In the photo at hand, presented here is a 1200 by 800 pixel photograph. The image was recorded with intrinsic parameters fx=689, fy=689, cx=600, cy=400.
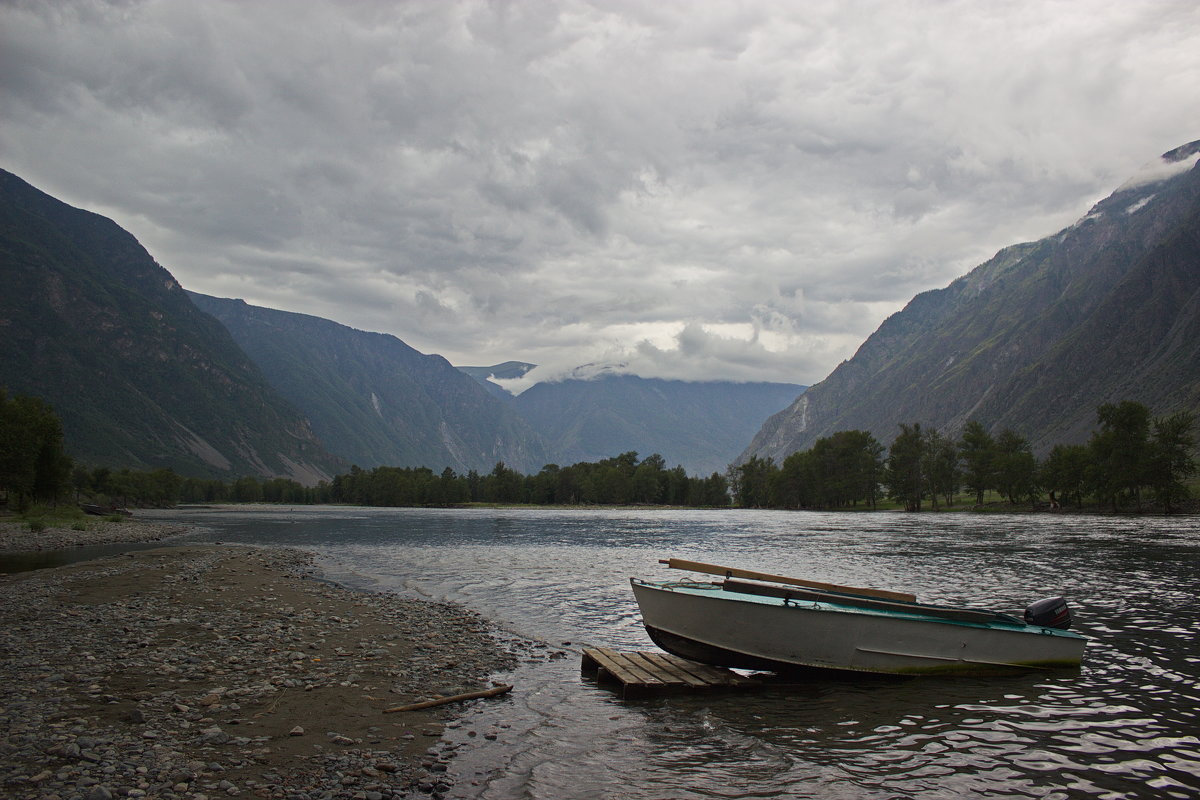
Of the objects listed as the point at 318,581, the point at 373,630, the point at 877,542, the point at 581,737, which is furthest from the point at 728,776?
the point at 877,542

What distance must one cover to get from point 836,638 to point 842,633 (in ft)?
0.69

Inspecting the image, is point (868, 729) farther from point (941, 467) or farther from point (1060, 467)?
point (941, 467)

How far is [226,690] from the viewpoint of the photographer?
53.2 feet

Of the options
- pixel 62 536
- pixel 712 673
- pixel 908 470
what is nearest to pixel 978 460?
pixel 908 470

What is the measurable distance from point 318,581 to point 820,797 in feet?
116

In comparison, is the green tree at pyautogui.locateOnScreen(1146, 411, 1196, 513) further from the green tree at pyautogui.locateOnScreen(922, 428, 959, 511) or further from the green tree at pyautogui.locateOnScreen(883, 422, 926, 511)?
the green tree at pyautogui.locateOnScreen(883, 422, 926, 511)

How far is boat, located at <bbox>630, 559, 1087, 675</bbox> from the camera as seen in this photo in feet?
61.1

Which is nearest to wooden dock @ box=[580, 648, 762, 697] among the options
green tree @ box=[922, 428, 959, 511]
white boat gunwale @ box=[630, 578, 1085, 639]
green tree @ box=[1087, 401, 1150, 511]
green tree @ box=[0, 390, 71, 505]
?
white boat gunwale @ box=[630, 578, 1085, 639]

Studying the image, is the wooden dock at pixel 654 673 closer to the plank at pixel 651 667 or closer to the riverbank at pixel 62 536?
the plank at pixel 651 667

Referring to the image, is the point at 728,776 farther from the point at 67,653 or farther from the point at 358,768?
the point at 67,653

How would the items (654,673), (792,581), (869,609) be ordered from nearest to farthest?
(654,673)
(869,609)
(792,581)

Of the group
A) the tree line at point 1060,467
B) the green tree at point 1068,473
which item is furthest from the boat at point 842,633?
the green tree at point 1068,473

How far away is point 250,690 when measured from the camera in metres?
16.4

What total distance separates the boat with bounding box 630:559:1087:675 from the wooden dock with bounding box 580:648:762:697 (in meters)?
0.43
